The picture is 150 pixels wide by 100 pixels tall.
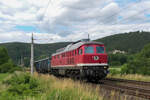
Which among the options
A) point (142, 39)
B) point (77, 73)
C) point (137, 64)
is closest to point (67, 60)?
point (77, 73)

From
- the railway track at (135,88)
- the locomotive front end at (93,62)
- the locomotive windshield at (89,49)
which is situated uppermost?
the locomotive windshield at (89,49)

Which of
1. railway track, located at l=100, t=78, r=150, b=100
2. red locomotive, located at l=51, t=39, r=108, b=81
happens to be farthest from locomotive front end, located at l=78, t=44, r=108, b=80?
railway track, located at l=100, t=78, r=150, b=100

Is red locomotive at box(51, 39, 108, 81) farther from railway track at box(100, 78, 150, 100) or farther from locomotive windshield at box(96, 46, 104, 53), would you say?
railway track at box(100, 78, 150, 100)

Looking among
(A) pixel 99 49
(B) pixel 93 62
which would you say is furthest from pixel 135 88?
(A) pixel 99 49

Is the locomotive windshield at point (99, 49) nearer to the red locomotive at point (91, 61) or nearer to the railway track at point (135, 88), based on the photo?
the red locomotive at point (91, 61)

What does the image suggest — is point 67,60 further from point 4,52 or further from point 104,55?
point 4,52

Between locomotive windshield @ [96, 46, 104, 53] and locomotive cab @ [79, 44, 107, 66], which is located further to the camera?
locomotive windshield @ [96, 46, 104, 53]

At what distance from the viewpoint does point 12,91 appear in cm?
1183

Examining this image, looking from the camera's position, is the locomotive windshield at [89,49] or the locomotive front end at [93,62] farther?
the locomotive windshield at [89,49]

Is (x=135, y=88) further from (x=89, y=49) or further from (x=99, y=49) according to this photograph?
(x=89, y=49)

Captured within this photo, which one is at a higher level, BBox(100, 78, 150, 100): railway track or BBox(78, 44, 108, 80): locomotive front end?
BBox(78, 44, 108, 80): locomotive front end

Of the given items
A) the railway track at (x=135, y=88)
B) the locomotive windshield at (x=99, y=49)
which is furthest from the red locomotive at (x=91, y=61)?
the railway track at (x=135, y=88)

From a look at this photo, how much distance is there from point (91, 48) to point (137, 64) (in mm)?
16290

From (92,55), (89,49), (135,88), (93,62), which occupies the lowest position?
(135,88)
